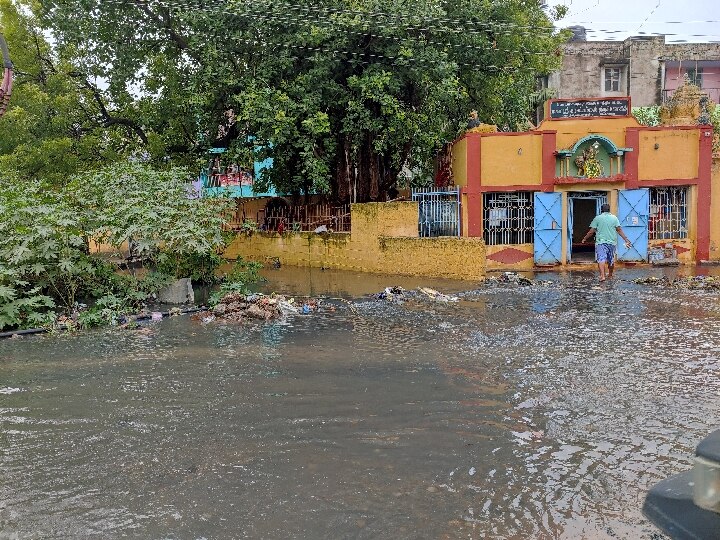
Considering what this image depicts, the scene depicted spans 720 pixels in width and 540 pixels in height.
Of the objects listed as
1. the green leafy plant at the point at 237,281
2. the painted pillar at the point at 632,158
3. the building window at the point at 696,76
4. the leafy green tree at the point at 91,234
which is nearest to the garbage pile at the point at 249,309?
the green leafy plant at the point at 237,281

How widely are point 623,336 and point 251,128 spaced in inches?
520

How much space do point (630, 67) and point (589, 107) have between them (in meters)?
17.6

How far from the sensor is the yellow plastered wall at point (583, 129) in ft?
61.4

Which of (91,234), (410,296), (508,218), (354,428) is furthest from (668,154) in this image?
(354,428)

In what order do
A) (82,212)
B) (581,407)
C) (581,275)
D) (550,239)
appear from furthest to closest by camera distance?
(550,239) < (581,275) < (82,212) < (581,407)

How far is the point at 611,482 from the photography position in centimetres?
444

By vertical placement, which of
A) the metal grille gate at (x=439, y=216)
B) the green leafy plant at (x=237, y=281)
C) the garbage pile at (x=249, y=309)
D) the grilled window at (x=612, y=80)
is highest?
the grilled window at (x=612, y=80)

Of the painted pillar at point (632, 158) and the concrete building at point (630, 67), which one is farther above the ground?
the concrete building at point (630, 67)

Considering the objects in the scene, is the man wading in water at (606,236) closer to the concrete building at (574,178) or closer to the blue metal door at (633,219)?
the concrete building at (574,178)

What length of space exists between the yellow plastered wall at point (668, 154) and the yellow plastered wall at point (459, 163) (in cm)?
485

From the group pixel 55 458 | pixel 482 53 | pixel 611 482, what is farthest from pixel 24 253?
pixel 482 53

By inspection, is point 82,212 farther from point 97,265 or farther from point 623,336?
point 623,336

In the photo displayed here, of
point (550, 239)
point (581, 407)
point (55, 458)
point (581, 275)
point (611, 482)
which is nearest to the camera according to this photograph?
point (611, 482)

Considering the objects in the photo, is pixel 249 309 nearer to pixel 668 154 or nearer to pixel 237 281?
pixel 237 281
